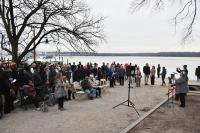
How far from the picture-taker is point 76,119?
38.6 feet

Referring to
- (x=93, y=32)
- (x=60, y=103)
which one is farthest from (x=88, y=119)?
(x=93, y=32)

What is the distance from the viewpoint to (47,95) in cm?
1470

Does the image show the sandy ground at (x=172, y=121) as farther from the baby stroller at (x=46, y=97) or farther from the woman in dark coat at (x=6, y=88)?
the woman in dark coat at (x=6, y=88)

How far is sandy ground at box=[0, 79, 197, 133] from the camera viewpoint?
10.3 m

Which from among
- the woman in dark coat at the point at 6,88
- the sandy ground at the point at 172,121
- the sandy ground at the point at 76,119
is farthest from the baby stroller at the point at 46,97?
the sandy ground at the point at 172,121

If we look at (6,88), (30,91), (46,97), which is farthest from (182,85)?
(6,88)

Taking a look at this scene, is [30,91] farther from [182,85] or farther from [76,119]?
[182,85]

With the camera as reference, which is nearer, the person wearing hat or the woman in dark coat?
the woman in dark coat

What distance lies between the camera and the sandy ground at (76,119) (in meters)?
10.3

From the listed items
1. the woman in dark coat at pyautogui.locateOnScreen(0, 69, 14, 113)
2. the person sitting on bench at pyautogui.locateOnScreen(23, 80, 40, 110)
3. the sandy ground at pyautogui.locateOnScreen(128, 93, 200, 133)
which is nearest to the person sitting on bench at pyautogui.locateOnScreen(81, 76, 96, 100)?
the sandy ground at pyautogui.locateOnScreen(128, 93, 200, 133)

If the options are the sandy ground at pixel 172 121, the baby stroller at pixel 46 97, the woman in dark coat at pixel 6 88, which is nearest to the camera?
the sandy ground at pixel 172 121

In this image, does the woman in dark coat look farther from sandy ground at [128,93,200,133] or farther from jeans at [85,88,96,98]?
jeans at [85,88,96,98]

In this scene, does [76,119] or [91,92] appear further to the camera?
[91,92]

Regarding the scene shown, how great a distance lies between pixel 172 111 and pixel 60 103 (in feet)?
15.0
